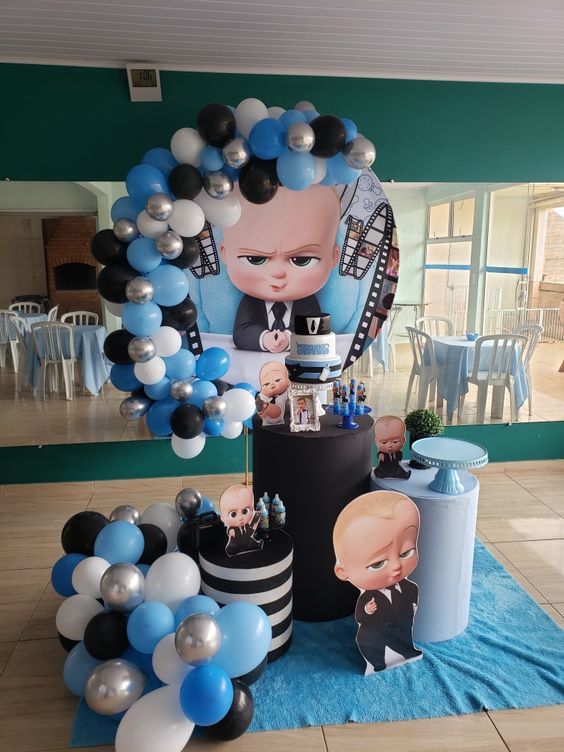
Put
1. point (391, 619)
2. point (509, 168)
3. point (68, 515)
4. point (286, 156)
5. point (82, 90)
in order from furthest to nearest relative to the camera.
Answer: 1. point (509, 168)
2. point (68, 515)
3. point (82, 90)
4. point (286, 156)
5. point (391, 619)

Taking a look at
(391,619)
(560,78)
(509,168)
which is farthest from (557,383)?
(391,619)

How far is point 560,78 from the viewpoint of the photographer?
3.89 meters

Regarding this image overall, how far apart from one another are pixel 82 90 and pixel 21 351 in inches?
64.8

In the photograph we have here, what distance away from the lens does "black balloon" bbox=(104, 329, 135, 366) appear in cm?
270

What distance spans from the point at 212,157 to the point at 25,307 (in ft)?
6.23

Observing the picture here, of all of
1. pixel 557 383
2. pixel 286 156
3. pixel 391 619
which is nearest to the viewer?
pixel 391 619

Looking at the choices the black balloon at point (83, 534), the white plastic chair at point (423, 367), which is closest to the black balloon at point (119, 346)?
the black balloon at point (83, 534)

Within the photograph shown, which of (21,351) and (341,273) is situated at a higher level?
(341,273)

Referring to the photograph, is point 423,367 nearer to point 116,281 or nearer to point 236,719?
point 116,281

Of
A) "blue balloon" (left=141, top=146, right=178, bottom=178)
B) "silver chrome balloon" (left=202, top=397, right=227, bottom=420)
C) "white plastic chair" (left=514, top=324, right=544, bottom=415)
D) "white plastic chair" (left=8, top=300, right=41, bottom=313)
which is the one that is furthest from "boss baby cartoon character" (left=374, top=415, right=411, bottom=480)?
"white plastic chair" (left=8, top=300, right=41, bottom=313)

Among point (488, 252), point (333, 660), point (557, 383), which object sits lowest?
point (333, 660)

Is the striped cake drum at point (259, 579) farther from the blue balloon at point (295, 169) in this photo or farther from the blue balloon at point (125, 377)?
the blue balloon at point (295, 169)

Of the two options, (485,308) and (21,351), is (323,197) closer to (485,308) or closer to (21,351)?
(485,308)

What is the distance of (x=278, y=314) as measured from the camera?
4031 mm
